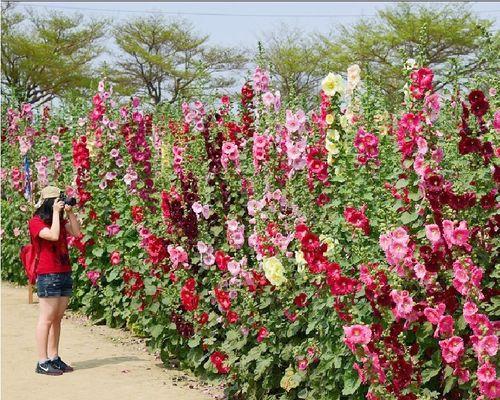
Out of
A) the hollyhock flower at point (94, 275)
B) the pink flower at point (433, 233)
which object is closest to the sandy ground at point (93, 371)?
the hollyhock flower at point (94, 275)

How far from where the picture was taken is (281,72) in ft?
162

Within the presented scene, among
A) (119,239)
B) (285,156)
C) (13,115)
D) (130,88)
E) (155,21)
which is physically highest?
(155,21)

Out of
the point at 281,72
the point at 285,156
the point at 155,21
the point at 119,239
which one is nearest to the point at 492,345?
the point at 285,156

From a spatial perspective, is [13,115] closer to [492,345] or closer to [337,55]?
[492,345]

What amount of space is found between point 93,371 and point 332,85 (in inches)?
127

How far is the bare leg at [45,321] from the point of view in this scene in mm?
7141

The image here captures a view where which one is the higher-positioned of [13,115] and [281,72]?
[281,72]

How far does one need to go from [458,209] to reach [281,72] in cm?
4537

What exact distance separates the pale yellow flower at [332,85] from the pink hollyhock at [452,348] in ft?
6.61

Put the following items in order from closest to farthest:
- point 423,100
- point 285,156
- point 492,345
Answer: point 492,345, point 423,100, point 285,156

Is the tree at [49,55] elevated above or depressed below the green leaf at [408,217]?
above

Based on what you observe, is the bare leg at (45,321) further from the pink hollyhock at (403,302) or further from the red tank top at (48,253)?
the pink hollyhock at (403,302)

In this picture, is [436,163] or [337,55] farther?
[337,55]

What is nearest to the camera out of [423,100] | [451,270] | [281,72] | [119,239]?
[451,270]
